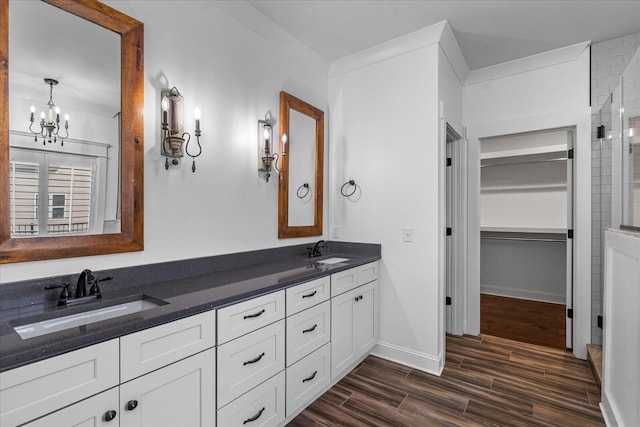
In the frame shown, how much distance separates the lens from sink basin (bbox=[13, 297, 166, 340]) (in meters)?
1.25

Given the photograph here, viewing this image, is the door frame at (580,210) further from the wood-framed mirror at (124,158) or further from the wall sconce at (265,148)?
the wood-framed mirror at (124,158)

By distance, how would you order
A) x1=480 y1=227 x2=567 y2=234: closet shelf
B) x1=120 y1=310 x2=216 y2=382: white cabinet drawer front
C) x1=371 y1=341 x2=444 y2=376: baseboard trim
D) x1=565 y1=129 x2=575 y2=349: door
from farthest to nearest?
x1=480 y1=227 x2=567 y2=234: closet shelf
x1=565 y1=129 x2=575 y2=349: door
x1=371 y1=341 x2=444 y2=376: baseboard trim
x1=120 y1=310 x2=216 y2=382: white cabinet drawer front

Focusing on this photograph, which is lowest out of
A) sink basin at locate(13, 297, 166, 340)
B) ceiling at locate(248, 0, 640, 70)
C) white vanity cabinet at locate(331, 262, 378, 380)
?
white vanity cabinet at locate(331, 262, 378, 380)

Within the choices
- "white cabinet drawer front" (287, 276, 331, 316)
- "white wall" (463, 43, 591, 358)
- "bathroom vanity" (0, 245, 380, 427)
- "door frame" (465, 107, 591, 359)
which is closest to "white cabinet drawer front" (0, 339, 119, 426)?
"bathroom vanity" (0, 245, 380, 427)

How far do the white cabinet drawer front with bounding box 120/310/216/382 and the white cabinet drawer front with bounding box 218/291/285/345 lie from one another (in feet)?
0.20

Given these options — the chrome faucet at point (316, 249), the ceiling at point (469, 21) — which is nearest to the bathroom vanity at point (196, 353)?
the chrome faucet at point (316, 249)

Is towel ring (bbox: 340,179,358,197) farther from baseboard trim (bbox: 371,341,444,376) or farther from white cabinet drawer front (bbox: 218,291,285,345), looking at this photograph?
white cabinet drawer front (bbox: 218,291,285,345)

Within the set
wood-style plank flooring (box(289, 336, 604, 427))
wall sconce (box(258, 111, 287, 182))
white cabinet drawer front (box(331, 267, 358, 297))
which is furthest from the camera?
wall sconce (box(258, 111, 287, 182))

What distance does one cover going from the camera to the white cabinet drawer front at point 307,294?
1.96 meters

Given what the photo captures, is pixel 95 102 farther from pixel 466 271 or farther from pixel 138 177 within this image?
pixel 466 271

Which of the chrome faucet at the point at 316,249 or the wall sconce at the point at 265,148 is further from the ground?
the wall sconce at the point at 265,148

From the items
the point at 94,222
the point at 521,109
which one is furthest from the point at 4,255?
the point at 521,109

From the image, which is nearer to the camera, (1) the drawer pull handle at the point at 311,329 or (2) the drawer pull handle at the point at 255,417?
(2) the drawer pull handle at the point at 255,417

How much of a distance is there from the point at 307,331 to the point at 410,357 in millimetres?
1202
